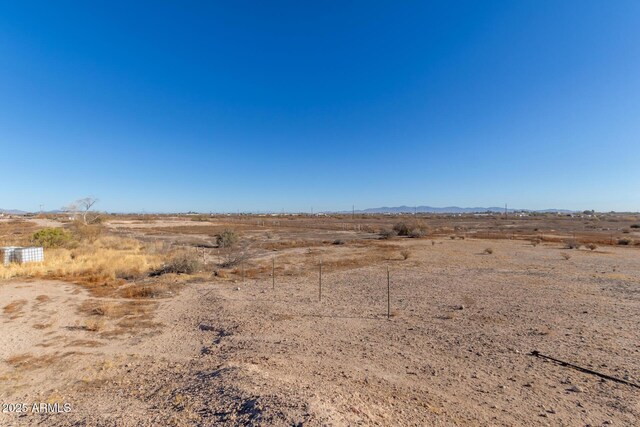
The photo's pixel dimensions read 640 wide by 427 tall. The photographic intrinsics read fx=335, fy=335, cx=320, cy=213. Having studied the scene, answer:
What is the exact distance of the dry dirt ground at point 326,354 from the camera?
18.4ft

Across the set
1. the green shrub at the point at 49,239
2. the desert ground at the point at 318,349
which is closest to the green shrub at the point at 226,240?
the green shrub at the point at 49,239

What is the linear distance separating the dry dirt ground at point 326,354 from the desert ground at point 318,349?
43mm

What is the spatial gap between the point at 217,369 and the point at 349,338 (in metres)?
3.71

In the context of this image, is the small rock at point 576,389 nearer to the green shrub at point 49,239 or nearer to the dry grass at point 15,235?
the green shrub at point 49,239

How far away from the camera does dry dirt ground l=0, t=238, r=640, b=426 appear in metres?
5.60

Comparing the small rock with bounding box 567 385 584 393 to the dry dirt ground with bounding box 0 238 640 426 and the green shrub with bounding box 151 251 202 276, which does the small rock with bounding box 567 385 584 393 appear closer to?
the dry dirt ground with bounding box 0 238 640 426

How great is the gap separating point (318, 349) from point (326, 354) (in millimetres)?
390

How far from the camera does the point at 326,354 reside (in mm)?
8188

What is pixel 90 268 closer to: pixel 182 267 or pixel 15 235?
pixel 182 267

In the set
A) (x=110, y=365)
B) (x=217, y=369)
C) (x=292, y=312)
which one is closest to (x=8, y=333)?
(x=110, y=365)

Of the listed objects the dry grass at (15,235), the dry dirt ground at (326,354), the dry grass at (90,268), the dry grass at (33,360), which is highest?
the dry grass at (15,235)

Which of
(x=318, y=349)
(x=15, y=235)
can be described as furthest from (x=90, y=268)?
(x=15, y=235)

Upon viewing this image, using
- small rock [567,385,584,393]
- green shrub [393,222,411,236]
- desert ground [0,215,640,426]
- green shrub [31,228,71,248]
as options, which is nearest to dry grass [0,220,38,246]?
green shrub [31,228,71,248]

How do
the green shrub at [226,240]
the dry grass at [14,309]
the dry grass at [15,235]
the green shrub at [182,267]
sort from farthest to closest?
1. the green shrub at [226,240]
2. the dry grass at [15,235]
3. the green shrub at [182,267]
4. the dry grass at [14,309]
